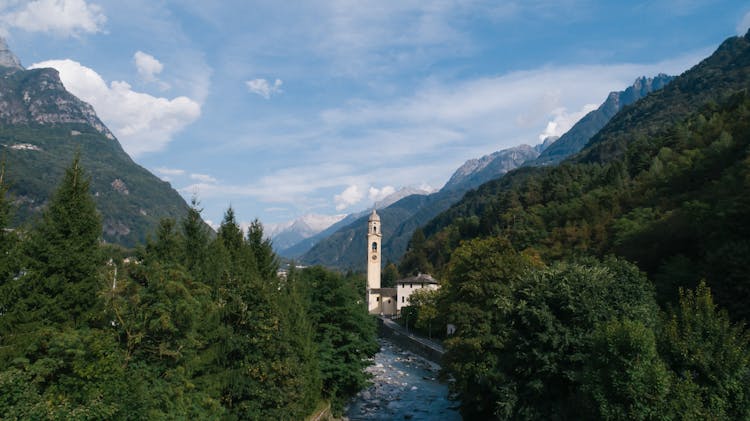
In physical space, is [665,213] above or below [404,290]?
above

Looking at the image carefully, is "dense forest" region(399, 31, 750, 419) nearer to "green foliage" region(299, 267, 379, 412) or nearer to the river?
"green foliage" region(299, 267, 379, 412)

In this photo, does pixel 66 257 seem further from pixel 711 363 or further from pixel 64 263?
pixel 711 363

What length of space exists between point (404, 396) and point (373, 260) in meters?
65.4

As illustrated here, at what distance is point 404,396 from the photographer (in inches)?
1902

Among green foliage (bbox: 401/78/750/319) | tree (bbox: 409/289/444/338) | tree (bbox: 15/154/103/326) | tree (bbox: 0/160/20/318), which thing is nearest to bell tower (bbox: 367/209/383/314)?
green foliage (bbox: 401/78/750/319)

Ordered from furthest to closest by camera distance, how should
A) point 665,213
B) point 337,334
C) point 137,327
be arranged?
point 665,213 < point 337,334 < point 137,327

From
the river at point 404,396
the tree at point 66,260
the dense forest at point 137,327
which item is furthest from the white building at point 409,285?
the tree at point 66,260

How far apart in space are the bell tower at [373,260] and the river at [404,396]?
45258mm

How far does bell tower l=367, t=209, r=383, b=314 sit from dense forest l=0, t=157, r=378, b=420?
267 ft

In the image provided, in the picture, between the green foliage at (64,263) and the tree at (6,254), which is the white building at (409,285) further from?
the tree at (6,254)

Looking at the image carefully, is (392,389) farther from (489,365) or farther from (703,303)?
(703,303)

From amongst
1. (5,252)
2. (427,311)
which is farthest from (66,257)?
(427,311)

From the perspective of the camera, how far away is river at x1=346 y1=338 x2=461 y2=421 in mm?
41219

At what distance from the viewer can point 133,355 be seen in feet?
55.8
